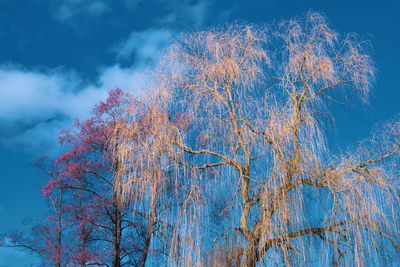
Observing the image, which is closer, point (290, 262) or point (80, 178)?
point (290, 262)

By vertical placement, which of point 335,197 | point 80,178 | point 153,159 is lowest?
point 335,197

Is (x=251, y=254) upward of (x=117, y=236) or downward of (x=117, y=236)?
downward

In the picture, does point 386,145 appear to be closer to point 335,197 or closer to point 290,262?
point 335,197

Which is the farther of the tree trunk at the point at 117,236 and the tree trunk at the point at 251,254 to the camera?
the tree trunk at the point at 117,236

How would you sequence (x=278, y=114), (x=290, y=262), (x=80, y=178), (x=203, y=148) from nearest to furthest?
1. (x=290, y=262)
2. (x=278, y=114)
3. (x=203, y=148)
4. (x=80, y=178)

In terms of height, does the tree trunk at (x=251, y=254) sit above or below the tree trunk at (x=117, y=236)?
below

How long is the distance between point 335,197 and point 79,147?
683 centimetres

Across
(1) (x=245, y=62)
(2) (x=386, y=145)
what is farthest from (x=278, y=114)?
(2) (x=386, y=145)

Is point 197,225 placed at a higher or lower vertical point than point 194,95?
lower

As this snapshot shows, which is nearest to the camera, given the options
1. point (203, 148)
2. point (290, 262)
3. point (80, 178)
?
point (290, 262)

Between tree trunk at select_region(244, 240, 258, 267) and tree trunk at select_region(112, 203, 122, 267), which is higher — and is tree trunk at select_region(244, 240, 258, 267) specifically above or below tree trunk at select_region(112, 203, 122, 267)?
below

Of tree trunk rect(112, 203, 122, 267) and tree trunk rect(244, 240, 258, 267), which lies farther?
tree trunk rect(112, 203, 122, 267)

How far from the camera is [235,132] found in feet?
17.4

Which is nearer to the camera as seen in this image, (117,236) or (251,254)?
(251,254)
